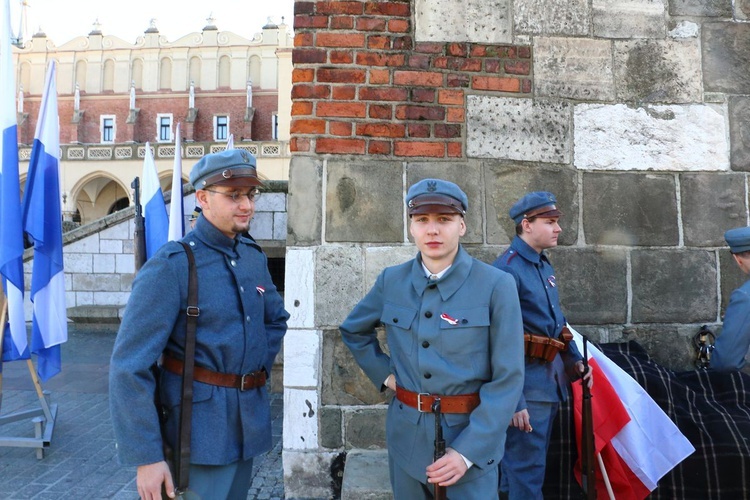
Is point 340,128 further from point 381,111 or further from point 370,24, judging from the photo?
point 370,24

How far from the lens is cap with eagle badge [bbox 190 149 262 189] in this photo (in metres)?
2.18

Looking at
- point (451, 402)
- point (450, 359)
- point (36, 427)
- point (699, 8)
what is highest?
point (699, 8)

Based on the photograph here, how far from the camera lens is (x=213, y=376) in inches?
82.2

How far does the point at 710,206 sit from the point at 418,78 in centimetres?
228

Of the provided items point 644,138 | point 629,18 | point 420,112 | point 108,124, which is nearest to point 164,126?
point 108,124

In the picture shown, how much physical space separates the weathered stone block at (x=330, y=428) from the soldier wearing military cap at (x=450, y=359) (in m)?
1.33

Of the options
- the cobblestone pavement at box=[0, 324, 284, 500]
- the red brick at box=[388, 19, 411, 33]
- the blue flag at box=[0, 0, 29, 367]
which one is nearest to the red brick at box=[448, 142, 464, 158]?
the red brick at box=[388, 19, 411, 33]

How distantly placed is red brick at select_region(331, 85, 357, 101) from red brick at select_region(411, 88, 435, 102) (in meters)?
0.41

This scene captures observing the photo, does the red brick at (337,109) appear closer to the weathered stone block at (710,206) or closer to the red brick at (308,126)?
the red brick at (308,126)

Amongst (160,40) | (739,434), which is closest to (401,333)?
(739,434)

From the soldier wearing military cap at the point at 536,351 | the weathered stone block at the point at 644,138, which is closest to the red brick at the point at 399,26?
the weathered stone block at the point at 644,138

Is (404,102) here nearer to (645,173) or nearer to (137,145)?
(645,173)

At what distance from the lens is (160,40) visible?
→ 132 ft

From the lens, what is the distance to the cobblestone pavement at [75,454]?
3.71 meters
